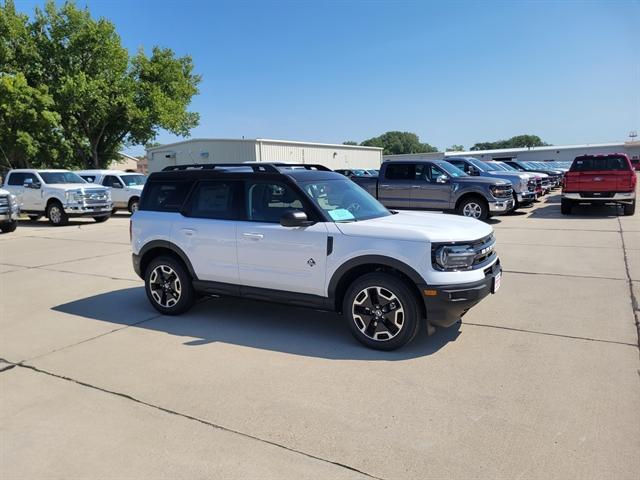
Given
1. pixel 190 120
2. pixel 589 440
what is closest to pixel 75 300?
pixel 589 440

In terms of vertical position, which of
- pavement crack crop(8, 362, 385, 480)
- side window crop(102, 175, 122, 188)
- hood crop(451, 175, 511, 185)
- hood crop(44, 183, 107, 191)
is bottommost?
pavement crack crop(8, 362, 385, 480)

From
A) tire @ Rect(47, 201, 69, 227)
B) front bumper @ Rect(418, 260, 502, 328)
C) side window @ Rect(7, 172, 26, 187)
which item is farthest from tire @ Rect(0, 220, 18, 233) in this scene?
front bumper @ Rect(418, 260, 502, 328)

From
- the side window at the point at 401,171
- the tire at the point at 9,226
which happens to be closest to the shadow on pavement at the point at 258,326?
the side window at the point at 401,171

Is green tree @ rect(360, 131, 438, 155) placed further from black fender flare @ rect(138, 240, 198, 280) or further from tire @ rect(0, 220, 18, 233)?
black fender flare @ rect(138, 240, 198, 280)

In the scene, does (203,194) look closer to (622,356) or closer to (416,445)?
(416,445)

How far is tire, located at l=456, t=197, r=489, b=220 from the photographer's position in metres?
14.2

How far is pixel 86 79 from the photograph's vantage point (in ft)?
106

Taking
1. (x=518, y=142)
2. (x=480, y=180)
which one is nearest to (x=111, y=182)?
(x=480, y=180)

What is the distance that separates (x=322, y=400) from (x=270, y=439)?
2.05ft

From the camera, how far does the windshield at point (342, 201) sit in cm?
504

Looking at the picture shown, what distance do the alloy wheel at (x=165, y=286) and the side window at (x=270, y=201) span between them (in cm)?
137

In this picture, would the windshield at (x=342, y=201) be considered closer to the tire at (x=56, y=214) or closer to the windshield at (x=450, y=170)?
the windshield at (x=450, y=170)

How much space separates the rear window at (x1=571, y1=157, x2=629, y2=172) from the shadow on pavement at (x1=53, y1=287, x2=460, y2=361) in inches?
507

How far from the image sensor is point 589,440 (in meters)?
3.09
